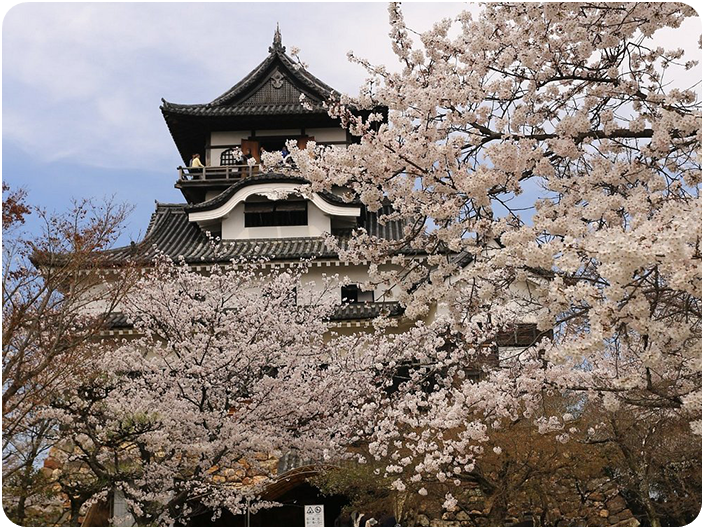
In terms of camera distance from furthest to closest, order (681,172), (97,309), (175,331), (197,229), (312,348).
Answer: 1. (197,229)
2. (97,309)
3. (312,348)
4. (175,331)
5. (681,172)

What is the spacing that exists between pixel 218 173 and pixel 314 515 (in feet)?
39.5

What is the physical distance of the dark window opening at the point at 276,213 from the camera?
20.6 metres

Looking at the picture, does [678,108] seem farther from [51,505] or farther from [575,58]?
[51,505]

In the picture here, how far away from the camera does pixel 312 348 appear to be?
1391 centimetres

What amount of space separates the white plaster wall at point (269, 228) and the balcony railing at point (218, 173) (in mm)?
1609

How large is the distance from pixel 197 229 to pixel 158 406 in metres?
10.6

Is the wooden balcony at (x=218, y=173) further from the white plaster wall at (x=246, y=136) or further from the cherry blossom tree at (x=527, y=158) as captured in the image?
the cherry blossom tree at (x=527, y=158)

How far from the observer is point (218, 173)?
21703 millimetres

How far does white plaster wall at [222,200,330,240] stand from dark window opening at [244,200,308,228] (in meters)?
0.15

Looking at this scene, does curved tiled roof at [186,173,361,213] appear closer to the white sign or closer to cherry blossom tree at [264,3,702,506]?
the white sign

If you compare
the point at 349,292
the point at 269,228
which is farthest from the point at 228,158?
the point at 349,292

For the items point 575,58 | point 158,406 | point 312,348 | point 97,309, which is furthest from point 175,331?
point 575,58

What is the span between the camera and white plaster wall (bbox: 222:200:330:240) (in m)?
20.4

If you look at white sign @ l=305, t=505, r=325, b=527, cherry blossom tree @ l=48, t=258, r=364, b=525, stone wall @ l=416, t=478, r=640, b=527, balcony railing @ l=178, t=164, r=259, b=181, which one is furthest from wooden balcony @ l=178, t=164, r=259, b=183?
stone wall @ l=416, t=478, r=640, b=527
